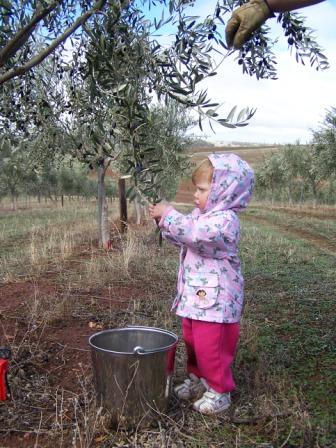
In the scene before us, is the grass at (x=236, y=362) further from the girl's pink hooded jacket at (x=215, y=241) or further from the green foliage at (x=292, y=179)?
the green foliage at (x=292, y=179)

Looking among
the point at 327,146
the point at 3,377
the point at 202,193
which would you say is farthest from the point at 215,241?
the point at 327,146

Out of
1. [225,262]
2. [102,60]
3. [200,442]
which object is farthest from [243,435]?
[102,60]

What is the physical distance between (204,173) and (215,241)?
0.44 metres

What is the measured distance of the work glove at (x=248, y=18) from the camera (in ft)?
8.04

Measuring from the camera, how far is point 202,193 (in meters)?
3.21

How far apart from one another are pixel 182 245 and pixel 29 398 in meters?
1.43

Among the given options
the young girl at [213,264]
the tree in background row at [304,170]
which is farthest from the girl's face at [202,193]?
the tree in background row at [304,170]

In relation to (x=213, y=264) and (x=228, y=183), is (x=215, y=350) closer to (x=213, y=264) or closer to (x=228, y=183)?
(x=213, y=264)

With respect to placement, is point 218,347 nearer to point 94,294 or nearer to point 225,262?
point 225,262

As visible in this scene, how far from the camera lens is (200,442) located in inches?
112

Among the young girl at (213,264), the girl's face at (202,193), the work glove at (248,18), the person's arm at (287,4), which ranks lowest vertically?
the young girl at (213,264)

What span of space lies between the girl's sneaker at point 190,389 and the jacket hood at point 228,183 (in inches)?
45.6

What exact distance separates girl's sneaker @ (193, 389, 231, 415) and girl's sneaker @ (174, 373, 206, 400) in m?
0.15

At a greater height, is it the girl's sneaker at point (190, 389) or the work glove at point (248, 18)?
the work glove at point (248, 18)
